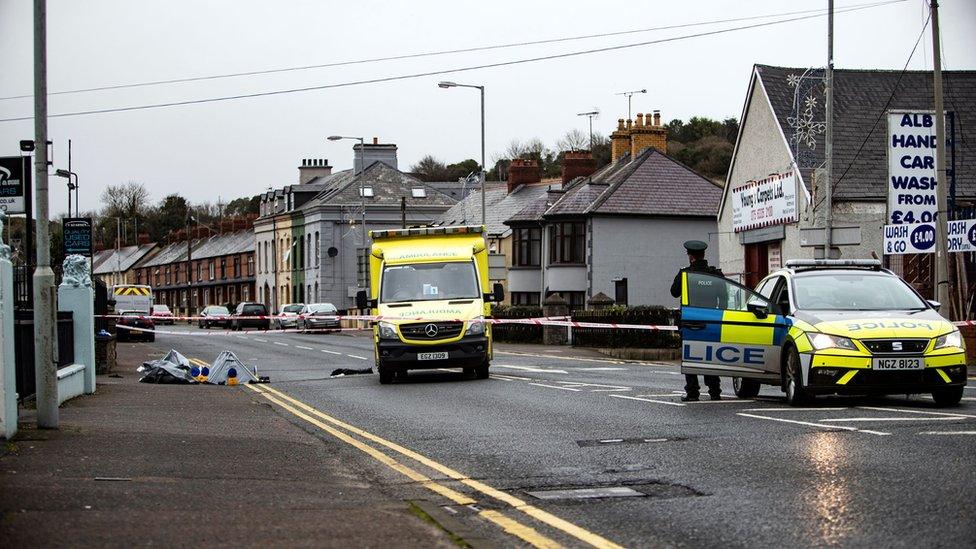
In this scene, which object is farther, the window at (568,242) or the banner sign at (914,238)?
the window at (568,242)

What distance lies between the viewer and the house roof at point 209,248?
111 metres

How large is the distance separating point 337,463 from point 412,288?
12.8 meters

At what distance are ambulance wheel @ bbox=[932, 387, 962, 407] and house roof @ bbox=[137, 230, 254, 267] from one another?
9593 cm

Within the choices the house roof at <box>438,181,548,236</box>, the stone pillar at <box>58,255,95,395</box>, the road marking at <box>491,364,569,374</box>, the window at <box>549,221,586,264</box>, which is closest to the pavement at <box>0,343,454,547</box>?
the stone pillar at <box>58,255,95,395</box>

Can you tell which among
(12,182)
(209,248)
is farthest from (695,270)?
(209,248)

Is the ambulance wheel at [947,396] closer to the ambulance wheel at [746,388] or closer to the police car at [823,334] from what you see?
the police car at [823,334]

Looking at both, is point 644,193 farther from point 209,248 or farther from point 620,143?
point 209,248

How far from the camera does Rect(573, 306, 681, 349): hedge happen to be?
38094 millimetres

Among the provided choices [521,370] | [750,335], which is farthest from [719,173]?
[750,335]

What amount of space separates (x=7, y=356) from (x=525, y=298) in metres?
52.5

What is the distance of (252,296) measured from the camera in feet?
355

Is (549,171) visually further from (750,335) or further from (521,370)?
(750,335)

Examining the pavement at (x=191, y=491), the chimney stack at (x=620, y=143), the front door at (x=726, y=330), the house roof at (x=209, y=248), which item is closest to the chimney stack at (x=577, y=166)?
the chimney stack at (x=620, y=143)

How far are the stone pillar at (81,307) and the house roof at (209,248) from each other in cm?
8922
